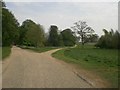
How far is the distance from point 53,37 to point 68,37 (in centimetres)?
1562

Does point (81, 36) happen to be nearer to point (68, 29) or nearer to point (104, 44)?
point (68, 29)

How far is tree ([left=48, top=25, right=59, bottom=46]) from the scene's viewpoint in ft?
383

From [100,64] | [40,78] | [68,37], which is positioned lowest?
[100,64]

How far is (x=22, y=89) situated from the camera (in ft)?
38.5

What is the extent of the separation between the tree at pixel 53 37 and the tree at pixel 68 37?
1194 cm

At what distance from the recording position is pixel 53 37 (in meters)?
118

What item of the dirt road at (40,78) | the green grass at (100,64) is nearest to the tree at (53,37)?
the green grass at (100,64)

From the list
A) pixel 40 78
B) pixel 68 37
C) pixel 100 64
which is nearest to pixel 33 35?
pixel 68 37

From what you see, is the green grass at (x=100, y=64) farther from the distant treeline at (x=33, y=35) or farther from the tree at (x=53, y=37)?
the tree at (x=53, y=37)

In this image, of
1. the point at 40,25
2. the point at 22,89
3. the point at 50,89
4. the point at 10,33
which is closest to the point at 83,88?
the point at 50,89

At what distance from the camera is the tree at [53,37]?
383ft

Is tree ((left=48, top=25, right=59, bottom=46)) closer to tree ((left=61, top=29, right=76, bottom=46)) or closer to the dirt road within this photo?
tree ((left=61, top=29, right=76, bottom=46))

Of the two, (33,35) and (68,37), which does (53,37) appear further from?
(33,35)

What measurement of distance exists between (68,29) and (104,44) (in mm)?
41778
